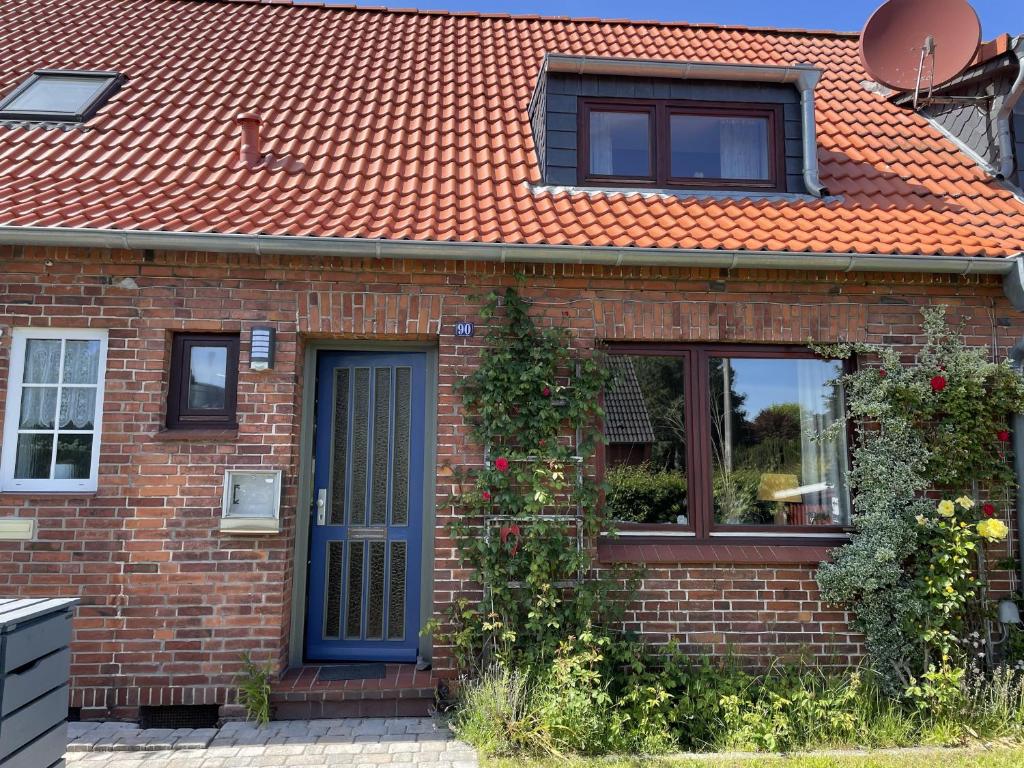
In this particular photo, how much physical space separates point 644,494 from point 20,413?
15.0 feet

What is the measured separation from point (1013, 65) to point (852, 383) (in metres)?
3.56

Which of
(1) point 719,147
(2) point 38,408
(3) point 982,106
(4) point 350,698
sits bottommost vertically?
(4) point 350,698

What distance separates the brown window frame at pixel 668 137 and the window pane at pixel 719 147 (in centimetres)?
5

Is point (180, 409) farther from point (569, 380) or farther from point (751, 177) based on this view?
point (751, 177)

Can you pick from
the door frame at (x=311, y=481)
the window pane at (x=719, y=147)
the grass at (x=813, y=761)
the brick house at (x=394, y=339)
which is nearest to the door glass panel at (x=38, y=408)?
the brick house at (x=394, y=339)

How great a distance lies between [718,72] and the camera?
20.7 ft

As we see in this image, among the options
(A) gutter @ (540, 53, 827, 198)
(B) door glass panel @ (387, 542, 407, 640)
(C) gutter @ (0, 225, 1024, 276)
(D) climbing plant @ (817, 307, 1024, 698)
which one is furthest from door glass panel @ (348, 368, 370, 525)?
(D) climbing plant @ (817, 307, 1024, 698)

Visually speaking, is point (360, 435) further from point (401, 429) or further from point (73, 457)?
point (73, 457)

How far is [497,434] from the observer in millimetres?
5004

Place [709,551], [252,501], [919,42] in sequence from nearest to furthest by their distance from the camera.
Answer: [252,501] < [709,551] < [919,42]

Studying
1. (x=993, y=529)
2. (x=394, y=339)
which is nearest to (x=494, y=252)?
(x=394, y=339)

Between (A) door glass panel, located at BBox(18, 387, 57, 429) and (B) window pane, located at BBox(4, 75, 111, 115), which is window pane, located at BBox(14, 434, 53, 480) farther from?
(B) window pane, located at BBox(4, 75, 111, 115)

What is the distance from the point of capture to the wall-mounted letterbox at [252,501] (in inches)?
189

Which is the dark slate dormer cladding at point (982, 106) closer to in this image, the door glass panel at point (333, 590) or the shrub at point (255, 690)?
the door glass panel at point (333, 590)
